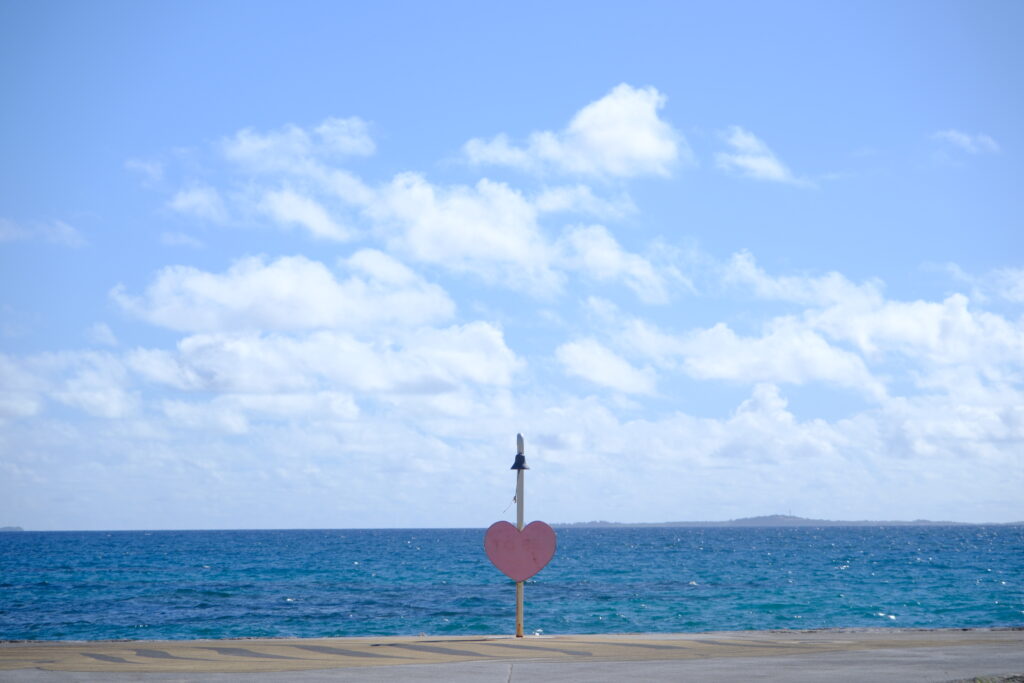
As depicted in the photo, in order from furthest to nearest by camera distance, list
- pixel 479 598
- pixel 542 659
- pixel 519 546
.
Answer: pixel 479 598 → pixel 519 546 → pixel 542 659

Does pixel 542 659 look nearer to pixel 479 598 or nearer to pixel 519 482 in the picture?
pixel 519 482

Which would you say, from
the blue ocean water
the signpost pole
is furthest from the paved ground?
the blue ocean water

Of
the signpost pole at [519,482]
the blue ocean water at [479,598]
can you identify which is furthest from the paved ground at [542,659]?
the blue ocean water at [479,598]

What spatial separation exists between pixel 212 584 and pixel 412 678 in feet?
154

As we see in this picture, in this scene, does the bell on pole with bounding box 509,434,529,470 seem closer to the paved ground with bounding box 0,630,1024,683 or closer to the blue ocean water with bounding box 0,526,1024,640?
the paved ground with bounding box 0,630,1024,683

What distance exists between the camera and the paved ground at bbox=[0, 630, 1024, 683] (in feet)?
34.3

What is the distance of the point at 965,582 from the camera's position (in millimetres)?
52812

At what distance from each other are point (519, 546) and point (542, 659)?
93.8 inches

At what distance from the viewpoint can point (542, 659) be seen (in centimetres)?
1202

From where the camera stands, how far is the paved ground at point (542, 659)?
411 inches

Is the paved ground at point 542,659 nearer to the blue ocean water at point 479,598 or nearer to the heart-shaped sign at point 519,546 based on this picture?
the heart-shaped sign at point 519,546

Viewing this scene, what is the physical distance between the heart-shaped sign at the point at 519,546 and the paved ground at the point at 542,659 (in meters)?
0.94

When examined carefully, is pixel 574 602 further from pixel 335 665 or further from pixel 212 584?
pixel 335 665

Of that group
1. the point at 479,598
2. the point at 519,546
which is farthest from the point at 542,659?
the point at 479,598
